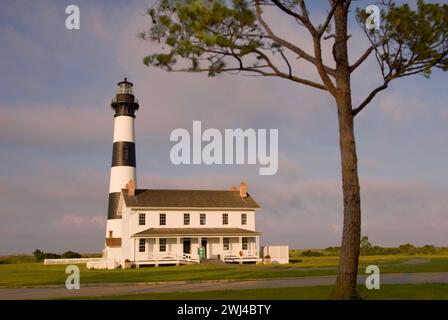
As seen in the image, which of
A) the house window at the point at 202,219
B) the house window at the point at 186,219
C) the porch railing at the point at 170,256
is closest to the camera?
the porch railing at the point at 170,256

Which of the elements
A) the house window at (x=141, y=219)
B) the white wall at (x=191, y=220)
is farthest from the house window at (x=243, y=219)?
the house window at (x=141, y=219)

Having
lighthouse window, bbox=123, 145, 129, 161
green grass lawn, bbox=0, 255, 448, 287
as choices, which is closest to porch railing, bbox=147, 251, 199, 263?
green grass lawn, bbox=0, 255, 448, 287

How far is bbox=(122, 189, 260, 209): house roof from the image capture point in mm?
45594

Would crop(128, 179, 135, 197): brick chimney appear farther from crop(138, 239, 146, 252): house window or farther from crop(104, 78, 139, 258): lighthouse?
crop(138, 239, 146, 252): house window

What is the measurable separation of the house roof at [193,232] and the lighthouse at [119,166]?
18.3 feet

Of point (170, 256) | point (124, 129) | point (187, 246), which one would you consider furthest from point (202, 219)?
point (124, 129)

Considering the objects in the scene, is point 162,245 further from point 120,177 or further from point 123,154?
point 123,154

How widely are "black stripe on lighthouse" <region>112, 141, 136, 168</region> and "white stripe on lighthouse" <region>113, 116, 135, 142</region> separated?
1.67ft

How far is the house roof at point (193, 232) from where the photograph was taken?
43.5 metres

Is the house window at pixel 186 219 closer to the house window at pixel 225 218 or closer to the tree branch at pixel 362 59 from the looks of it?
the house window at pixel 225 218

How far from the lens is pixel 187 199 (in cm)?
4728
